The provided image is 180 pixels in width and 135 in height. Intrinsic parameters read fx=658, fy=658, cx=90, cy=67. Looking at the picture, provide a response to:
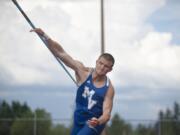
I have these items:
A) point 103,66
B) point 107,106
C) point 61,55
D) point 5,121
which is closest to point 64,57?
point 61,55

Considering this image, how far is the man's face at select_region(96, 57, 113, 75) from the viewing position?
687cm

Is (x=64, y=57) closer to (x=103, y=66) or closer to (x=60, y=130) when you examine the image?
(x=103, y=66)

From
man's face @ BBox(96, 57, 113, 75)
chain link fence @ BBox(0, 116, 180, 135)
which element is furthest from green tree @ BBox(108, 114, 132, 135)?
man's face @ BBox(96, 57, 113, 75)

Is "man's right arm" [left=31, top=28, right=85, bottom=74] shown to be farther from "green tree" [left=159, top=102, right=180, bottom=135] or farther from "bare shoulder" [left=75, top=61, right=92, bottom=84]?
"green tree" [left=159, top=102, right=180, bottom=135]

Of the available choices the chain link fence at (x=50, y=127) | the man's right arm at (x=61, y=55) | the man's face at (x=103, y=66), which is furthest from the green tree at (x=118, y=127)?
the man's face at (x=103, y=66)

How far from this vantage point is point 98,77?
704cm

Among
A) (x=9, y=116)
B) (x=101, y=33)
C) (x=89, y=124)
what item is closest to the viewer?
(x=89, y=124)

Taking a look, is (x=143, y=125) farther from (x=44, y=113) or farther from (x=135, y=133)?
(x=44, y=113)

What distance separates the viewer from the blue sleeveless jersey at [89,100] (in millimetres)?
7004

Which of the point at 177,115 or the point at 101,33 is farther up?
the point at 101,33

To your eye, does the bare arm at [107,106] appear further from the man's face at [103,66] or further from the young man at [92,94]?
the man's face at [103,66]

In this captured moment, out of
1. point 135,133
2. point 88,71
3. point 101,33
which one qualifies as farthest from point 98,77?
point 135,133

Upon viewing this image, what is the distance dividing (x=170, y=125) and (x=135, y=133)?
1.30 metres

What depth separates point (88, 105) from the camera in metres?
7.05
